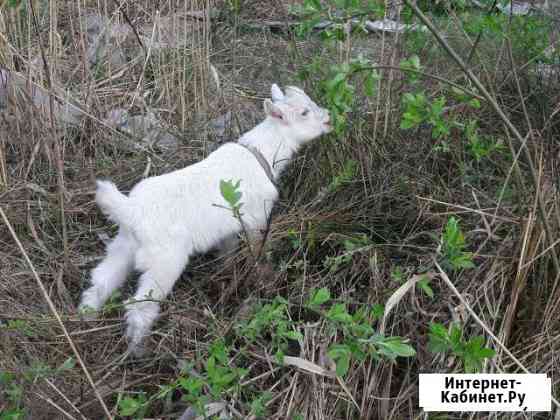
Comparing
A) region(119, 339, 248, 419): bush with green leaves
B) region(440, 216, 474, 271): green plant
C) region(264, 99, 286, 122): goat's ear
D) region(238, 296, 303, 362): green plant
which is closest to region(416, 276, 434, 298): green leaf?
region(440, 216, 474, 271): green plant

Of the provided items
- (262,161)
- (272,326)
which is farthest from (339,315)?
(262,161)

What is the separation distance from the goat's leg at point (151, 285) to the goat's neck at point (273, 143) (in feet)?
2.55

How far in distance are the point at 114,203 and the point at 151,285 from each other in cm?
36

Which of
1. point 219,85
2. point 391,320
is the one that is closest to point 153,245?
point 391,320

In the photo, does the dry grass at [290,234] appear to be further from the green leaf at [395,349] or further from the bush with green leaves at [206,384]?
the green leaf at [395,349]

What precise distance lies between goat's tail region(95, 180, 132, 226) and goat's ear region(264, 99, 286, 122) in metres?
0.93

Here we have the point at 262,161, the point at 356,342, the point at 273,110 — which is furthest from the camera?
the point at 273,110

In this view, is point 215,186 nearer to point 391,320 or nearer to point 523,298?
point 391,320

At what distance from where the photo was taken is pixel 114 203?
7.63ft

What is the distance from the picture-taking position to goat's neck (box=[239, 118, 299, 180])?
2.94m

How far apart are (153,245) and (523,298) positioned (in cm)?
139

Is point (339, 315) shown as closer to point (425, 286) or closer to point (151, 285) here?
point (425, 286)

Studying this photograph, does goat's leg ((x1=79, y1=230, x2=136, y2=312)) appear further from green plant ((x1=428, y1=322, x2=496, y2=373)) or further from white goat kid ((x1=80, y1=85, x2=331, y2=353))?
green plant ((x1=428, y1=322, x2=496, y2=373))

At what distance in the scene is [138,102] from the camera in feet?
13.1
